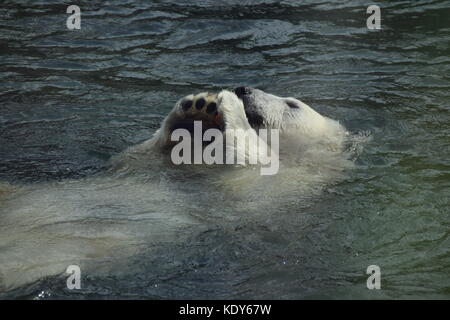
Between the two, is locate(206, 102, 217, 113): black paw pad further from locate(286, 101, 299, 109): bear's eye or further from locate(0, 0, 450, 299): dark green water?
locate(286, 101, 299, 109): bear's eye

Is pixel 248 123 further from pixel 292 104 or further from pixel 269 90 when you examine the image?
pixel 269 90

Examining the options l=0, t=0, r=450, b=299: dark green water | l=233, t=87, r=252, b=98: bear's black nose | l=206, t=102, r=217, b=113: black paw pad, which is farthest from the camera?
l=233, t=87, r=252, b=98: bear's black nose

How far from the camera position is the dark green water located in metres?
4.32

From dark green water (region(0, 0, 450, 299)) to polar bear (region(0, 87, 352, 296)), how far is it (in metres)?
0.13

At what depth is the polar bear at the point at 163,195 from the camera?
4.41 metres

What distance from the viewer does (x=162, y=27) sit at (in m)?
8.98

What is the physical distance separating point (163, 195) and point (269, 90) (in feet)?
8.92

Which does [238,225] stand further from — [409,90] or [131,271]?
[409,90]

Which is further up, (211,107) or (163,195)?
(211,107)

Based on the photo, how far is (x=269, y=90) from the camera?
7574 mm

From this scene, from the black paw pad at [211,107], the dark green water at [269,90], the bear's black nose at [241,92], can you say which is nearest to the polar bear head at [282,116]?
the bear's black nose at [241,92]

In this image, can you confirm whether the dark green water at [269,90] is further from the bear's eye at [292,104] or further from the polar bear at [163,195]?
the bear's eye at [292,104]

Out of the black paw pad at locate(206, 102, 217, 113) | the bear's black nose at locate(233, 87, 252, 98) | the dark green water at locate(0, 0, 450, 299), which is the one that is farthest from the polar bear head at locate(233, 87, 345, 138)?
the black paw pad at locate(206, 102, 217, 113)

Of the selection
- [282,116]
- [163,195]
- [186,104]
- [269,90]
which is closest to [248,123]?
[282,116]
